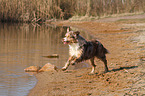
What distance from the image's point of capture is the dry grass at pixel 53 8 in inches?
1227

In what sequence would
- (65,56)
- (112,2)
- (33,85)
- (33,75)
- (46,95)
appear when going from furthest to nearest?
(112,2) < (65,56) < (33,75) < (33,85) < (46,95)

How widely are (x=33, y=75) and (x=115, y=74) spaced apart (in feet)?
7.73

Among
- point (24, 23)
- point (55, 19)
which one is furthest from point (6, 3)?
point (55, 19)

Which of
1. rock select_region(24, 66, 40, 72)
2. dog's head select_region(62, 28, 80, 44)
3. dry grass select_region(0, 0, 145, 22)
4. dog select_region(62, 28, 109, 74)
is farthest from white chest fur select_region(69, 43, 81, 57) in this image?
dry grass select_region(0, 0, 145, 22)

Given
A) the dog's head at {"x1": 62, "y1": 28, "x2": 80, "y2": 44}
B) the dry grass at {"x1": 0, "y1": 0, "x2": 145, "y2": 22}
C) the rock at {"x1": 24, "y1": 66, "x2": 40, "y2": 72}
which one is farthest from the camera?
the dry grass at {"x1": 0, "y1": 0, "x2": 145, "y2": 22}

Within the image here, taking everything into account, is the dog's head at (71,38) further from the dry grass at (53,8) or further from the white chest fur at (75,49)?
the dry grass at (53,8)

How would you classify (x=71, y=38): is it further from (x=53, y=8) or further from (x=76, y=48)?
(x=53, y=8)

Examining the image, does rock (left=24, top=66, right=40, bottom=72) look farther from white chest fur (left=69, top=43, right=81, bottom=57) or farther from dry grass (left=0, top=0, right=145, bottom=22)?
dry grass (left=0, top=0, right=145, bottom=22)

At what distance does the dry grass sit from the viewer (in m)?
31.2

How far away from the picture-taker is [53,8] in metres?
32.0

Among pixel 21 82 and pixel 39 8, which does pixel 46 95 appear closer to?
pixel 21 82

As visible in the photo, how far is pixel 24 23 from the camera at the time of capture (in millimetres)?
32250

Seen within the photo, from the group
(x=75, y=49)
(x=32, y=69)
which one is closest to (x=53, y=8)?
(x=32, y=69)

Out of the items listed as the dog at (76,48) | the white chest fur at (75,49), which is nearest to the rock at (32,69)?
the dog at (76,48)
